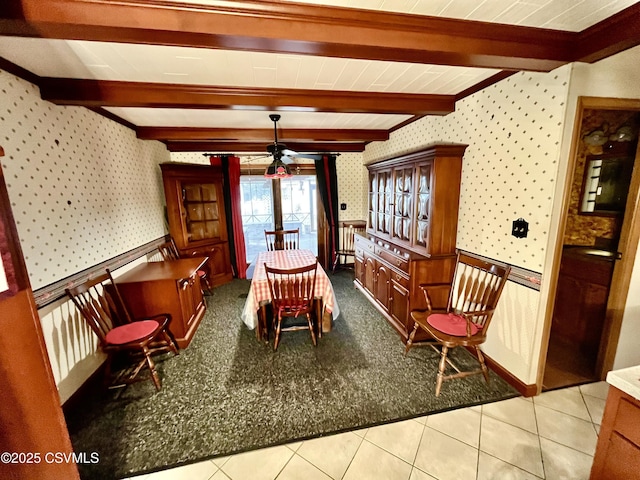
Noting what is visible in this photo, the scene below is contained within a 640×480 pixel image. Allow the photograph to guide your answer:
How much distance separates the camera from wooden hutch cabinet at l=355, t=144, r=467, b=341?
8.35 feet

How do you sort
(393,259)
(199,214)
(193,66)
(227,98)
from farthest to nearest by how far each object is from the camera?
(199,214)
(393,259)
(227,98)
(193,66)

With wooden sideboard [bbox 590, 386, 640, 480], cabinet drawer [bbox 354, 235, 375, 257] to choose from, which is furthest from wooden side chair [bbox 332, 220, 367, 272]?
wooden sideboard [bbox 590, 386, 640, 480]

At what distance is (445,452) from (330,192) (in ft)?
13.7

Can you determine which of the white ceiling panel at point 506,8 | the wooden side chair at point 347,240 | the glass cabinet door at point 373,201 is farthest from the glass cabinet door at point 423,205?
the wooden side chair at point 347,240

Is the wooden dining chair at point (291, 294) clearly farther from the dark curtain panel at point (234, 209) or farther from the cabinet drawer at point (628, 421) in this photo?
the dark curtain panel at point (234, 209)

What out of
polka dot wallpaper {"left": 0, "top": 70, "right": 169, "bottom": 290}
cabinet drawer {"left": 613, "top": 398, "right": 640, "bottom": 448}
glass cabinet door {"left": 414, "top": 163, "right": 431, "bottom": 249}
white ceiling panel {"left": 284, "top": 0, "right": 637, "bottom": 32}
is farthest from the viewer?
glass cabinet door {"left": 414, "top": 163, "right": 431, "bottom": 249}

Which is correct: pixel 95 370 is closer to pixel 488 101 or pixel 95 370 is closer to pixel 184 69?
pixel 184 69

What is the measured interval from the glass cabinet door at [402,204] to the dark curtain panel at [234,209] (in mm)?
2937

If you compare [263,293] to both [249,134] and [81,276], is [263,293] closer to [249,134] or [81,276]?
[81,276]

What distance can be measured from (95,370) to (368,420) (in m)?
2.37

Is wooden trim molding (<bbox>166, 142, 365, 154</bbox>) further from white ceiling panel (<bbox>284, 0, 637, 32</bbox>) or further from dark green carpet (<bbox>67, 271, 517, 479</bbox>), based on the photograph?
white ceiling panel (<bbox>284, 0, 637, 32</bbox>)

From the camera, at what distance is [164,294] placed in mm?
2602

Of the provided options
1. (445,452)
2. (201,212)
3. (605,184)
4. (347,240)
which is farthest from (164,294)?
(605,184)

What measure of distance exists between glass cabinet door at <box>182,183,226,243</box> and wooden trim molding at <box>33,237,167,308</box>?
83 centimetres
